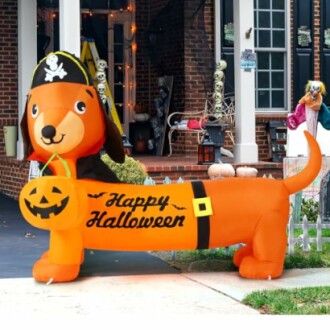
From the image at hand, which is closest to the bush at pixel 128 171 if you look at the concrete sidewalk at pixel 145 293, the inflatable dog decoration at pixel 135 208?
the inflatable dog decoration at pixel 135 208

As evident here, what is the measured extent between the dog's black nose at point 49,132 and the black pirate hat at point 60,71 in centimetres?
46

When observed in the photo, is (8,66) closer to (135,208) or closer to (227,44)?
(227,44)

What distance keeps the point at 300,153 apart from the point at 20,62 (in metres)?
4.58

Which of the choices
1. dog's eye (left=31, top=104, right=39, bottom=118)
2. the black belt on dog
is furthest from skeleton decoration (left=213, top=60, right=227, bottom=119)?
dog's eye (left=31, top=104, right=39, bottom=118)

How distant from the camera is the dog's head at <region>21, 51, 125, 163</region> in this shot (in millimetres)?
8344

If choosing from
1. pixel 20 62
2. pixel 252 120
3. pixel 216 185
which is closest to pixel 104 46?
pixel 20 62

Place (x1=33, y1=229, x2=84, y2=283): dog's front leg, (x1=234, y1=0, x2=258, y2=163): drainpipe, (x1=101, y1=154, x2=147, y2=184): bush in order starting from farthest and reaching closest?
(x1=234, y1=0, x2=258, y2=163): drainpipe, (x1=101, y1=154, x2=147, y2=184): bush, (x1=33, y1=229, x2=84, y2=283): dog's front leg

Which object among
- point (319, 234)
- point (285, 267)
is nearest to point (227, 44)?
point (319, 234)

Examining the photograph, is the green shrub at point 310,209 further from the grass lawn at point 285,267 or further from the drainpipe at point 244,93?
the drainpipe at point 244,93

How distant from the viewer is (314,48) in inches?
650

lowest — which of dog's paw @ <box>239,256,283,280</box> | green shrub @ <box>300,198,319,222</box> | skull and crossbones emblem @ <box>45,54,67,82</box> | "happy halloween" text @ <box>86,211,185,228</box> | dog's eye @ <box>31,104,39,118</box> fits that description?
dog's paw @ <box>239,256,283,280</box>

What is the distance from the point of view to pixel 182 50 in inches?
634

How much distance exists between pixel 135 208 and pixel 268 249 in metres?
1.28

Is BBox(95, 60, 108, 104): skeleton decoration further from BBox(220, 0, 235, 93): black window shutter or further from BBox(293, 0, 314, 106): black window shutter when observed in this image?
BBox(293, 0, 314, 106): black window shutter
